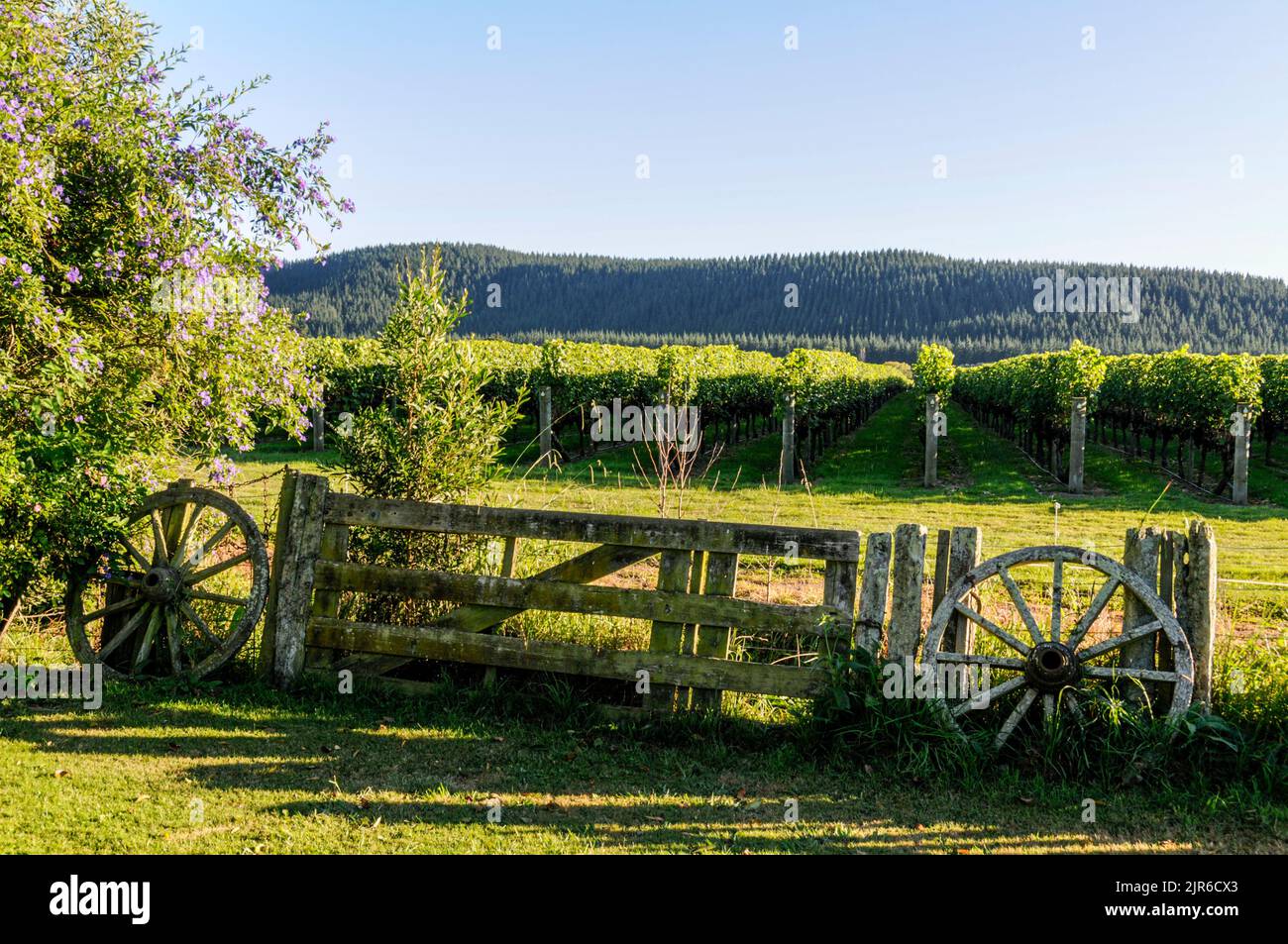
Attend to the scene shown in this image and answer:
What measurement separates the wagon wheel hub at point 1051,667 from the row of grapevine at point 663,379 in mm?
20062

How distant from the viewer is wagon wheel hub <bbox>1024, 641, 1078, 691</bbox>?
5363mm

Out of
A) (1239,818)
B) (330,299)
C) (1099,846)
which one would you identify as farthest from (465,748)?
(330,299)

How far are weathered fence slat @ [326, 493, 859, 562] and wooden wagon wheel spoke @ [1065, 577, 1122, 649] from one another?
139cm

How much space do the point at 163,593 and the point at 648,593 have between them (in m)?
3.88

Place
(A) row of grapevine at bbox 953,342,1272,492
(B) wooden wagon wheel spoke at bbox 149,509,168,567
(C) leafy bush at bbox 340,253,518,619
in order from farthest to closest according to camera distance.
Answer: (A) row of grapevine at bbox 953,342,1272,492, (C) leafy bush at bbox 340,253,518,619, (B) wooden wagon wheel spoke at bbox 149,509,168,567

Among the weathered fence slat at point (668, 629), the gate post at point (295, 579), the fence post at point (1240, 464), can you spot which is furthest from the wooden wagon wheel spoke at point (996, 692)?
the fence post at point (1240, 464)

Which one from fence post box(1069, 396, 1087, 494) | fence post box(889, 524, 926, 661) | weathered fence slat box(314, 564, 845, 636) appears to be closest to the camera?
fence post box(889, 524, 926, 661)

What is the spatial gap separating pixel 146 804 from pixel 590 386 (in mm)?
27056

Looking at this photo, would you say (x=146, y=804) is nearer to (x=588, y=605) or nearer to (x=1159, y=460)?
(x=588, y=605)

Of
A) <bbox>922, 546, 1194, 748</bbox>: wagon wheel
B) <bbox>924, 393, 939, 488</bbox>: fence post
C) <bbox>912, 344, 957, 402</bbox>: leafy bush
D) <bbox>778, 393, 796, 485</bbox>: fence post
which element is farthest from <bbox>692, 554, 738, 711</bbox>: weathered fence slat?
<bbox>912, 344, 957, 402</bbox>: leafy bush

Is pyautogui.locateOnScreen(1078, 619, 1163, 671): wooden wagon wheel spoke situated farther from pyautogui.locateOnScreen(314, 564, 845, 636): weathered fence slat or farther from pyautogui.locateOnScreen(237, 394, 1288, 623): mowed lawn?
pyautogui.locateOnScreen(237, 394, 1288, 623): mowed lawn

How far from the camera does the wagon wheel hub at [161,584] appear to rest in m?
6.87

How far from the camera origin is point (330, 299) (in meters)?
177
